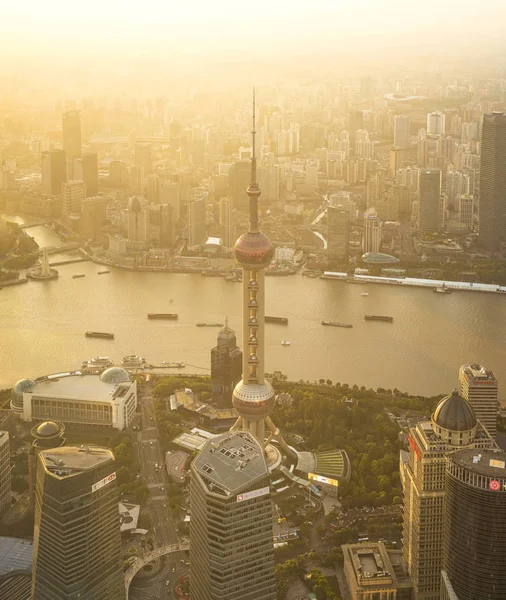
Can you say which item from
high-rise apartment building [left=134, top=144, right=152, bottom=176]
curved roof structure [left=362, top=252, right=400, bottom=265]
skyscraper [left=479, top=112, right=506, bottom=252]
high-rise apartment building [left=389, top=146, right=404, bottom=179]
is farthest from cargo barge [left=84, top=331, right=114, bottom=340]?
high-rise apartment building [left=389, top=146, right=404, bottom=179]

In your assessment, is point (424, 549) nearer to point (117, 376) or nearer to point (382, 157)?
point (117, 376)

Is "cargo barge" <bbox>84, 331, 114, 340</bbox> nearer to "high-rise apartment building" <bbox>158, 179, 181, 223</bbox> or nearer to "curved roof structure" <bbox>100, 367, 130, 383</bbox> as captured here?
"curved roof structure" <bbox>100, 367, 130, 383</bbox>

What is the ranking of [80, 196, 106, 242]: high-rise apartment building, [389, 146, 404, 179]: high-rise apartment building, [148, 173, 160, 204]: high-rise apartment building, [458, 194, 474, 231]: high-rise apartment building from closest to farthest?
[80, 196, 106, 242]: high-rise apartment building, [458, 194, 474, 231]: high-rise apartment building, [148, 173, 160, 204]: high-rise apartment building, [389, 146, 404, 179]: high-rise apartment building

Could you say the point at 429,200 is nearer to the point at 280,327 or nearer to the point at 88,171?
the point at 280,327

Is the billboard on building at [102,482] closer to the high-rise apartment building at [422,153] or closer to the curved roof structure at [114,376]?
the curved roof structure at [114,376]

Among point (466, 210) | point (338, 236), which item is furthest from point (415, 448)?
point (466, 210)

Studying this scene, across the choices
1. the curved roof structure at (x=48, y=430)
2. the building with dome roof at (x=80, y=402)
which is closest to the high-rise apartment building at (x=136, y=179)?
the building with dome roof at (x=80, y=402)
